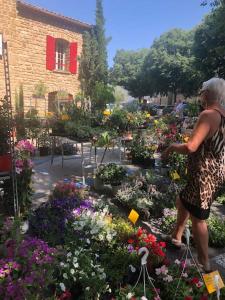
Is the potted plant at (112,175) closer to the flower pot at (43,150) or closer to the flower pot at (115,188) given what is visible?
the flower pot at (115,188)

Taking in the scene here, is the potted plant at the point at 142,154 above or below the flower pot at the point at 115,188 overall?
above

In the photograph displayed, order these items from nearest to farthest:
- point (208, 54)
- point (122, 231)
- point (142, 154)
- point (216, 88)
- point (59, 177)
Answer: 1. point (216, 88)
2. point (122, 231)
3. point (59, 177)
4. point (142, 154)
5. point (208, 54)

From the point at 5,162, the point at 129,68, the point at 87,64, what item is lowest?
the point at 5,162

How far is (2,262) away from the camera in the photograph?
1.82 m

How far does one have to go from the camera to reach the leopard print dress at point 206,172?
8.48 ft

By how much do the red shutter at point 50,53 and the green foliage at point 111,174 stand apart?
10.4 metres

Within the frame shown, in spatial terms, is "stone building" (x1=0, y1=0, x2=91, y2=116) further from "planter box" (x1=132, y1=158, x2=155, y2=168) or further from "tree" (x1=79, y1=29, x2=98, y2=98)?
"planter box" (x1=132, y1=158, x2=155, y2=168)

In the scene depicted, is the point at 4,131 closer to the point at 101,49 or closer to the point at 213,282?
the point at 213,282

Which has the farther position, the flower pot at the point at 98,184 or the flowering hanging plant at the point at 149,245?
the flower pot at the point at 98,184

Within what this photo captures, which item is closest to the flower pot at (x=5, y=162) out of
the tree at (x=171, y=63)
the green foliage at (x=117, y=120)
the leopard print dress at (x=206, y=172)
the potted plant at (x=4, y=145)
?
the potted plant at (x=4, y=145)

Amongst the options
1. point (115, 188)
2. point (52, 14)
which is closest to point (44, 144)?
point (115, 188)

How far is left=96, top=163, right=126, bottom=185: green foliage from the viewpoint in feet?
15.8

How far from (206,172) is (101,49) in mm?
15675

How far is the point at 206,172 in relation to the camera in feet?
8.59
